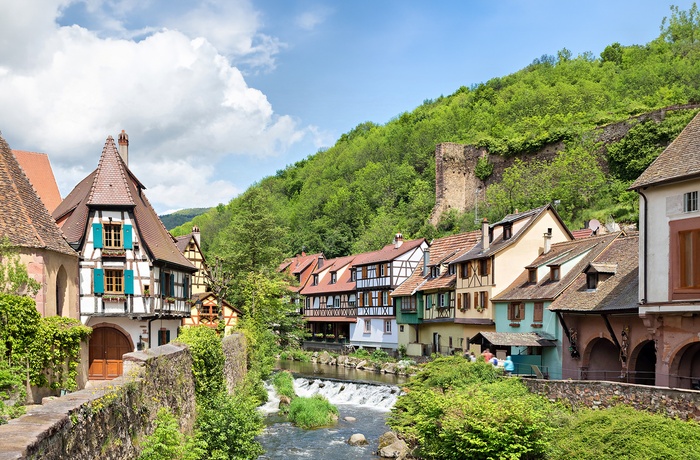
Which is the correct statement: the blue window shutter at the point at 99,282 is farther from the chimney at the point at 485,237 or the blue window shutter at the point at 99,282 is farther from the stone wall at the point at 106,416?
the chimney at the point at 485,237

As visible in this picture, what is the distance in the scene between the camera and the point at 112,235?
30.7 metres

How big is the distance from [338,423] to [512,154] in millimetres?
54587

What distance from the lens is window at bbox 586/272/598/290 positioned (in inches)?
1096

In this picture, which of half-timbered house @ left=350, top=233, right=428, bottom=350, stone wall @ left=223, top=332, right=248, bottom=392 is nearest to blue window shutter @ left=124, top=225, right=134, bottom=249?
stone wall @ left=223, top=332, right=248, bottom=392

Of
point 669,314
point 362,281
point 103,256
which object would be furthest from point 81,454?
point 362,281

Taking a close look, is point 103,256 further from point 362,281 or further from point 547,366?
point 362,281

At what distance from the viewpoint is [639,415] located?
55.4 ft

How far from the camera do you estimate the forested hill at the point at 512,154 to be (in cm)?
5947

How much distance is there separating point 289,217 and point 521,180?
5665 centimetres

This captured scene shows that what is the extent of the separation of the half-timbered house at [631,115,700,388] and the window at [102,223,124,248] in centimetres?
2145

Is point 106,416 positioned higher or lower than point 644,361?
higher

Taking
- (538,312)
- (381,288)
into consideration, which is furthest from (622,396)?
(381,288)

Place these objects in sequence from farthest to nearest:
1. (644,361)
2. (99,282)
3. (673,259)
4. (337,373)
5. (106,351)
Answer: (337,373) < (99,282) < (106,351) < (644,361) < (673,259)

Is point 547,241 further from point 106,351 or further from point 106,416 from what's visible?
point 106,416
